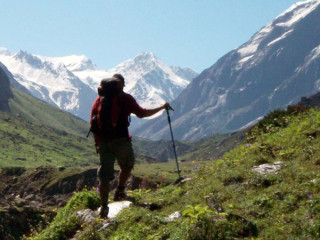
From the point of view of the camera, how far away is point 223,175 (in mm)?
12945

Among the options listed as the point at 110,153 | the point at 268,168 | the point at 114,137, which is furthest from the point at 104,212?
the point at 268,168

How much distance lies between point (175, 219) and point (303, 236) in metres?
2.65

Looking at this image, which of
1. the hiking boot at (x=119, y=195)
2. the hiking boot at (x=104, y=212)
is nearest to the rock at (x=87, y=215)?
the hiking boot at (x=104, y=212)

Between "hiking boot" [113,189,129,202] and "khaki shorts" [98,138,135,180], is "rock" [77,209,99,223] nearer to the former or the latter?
"hiking boot" [113,189,129,202]

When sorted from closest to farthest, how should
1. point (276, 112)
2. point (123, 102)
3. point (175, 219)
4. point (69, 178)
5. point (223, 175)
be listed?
point (175, 219), point (123, 102), point (223, 175), point (276, 112), point (69, 178)

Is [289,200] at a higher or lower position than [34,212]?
higher

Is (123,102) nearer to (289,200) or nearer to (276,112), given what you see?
(289,200)

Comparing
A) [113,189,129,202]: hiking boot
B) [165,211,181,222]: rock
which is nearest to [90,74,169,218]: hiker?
[113,189,129,202]: hiking boot

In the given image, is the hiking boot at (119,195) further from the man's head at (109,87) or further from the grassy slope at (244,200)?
the man's head at (109,87)

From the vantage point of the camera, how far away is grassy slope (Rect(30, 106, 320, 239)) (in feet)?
28.6

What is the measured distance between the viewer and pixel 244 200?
34.7 ft

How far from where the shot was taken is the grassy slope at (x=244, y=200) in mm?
8719

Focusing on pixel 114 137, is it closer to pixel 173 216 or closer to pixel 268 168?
pixel 173 216

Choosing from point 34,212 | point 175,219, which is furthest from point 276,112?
point 34,212
